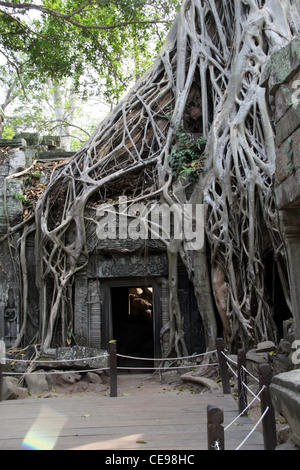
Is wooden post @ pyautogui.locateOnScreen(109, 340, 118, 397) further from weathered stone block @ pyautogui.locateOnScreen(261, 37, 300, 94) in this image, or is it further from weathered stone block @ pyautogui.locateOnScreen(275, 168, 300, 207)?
weathered stone block @ pyautogui.locateOnScreen(261, 37, 300, 94)

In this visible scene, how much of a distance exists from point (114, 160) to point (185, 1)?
2.92 meters

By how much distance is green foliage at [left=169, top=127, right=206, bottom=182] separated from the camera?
240 inches

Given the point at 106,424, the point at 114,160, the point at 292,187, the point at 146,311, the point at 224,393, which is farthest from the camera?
the point at 146,311

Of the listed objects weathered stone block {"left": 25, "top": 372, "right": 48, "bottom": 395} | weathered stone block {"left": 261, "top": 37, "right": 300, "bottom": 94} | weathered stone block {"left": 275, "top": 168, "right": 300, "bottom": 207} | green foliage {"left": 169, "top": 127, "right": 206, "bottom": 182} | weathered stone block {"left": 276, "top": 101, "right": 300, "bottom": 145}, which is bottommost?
weathered stone block {"left": 25, "top": 372, "right": 48, "bottom": 395}

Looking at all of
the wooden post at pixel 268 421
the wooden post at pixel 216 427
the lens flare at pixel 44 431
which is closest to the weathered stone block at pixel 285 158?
the wooden post at pixel 268 421

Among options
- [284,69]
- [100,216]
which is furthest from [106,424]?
[100,216]

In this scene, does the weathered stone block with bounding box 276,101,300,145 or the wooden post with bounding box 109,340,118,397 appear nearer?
the weathered stone block with bounding box 276,101,300,145

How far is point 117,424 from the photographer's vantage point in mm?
3268

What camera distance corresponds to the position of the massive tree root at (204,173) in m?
5.12

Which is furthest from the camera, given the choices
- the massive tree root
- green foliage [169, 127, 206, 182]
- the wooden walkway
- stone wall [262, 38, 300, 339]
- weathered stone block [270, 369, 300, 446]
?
green foliage [169, 127, 206, 182]

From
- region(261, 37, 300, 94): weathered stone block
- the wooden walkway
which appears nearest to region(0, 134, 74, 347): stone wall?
the wooden walkway

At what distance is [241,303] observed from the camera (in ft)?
17.0

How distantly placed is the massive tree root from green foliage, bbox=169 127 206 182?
0.08 meters

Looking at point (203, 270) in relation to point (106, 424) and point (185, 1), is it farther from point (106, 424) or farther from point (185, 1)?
point (185, 1)
